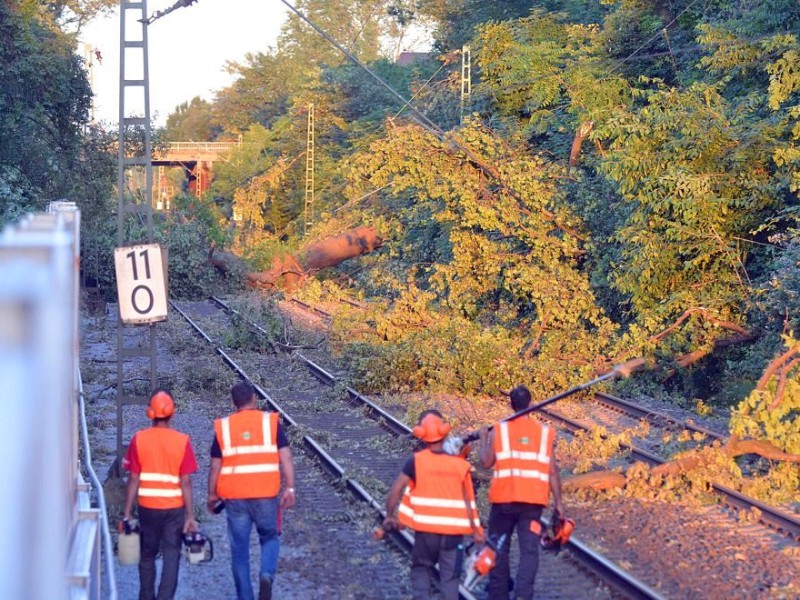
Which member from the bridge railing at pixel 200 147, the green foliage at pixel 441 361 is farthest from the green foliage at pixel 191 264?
the bridge railing at pixel 200 147

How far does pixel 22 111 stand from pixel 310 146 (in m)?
25.7

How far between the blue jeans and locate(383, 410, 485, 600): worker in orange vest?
1.08 metres

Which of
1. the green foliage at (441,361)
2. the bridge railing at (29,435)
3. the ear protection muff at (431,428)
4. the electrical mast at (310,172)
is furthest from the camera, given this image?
the electrical mast at (310,172)

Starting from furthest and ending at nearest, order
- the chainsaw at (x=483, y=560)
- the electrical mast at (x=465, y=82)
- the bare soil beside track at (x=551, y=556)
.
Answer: the electrical mast at (x=465, y=82) → the bare soil beside track at (x=551, y=556) → the chainsaw at (x=483, y=560)

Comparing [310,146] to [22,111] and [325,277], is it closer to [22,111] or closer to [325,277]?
[325,277]

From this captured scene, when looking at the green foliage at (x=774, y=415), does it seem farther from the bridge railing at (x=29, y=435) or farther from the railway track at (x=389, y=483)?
the bridge railing at (x=29, y=435)

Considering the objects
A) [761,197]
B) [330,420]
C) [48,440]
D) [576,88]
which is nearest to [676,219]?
[761,197]

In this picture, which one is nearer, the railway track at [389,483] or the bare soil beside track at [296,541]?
the railway track at [389,483]

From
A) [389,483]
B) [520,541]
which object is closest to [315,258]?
[389,483]

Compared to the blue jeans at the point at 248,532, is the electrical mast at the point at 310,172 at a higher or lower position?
higher

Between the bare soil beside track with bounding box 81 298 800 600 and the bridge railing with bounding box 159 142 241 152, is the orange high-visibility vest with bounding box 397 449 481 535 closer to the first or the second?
the bare soil beside track with bounding box 81 298 800 600

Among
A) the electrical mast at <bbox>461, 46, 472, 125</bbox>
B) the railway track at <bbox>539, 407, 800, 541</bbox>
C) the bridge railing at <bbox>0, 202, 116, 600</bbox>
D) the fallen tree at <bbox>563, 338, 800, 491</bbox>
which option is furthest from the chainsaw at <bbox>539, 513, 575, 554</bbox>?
the electrical mast at <bbox>461, 46, 472, 125</bbox>

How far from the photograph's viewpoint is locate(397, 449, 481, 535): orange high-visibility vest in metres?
6.63

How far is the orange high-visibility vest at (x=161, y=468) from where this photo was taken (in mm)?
7188
